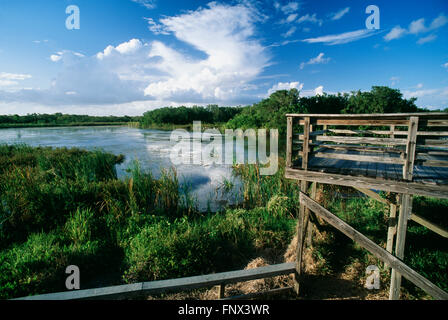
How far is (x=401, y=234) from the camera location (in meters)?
3.68

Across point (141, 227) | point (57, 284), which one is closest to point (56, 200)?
point (141, 227)

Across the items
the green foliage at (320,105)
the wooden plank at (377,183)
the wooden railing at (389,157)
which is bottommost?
the wooden plank at (377,183)

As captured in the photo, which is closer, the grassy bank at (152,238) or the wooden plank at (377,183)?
the wooden plank at (377,183)

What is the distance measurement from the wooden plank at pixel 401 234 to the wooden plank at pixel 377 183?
0.22m

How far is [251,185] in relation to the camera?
10.2 metres

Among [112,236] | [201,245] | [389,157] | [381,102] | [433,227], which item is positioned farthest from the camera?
[381,102]

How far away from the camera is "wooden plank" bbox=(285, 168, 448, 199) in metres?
3.23

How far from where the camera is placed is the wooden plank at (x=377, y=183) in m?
3.23

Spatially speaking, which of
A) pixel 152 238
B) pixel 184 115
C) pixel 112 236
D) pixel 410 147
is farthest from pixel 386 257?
pixel 184 115

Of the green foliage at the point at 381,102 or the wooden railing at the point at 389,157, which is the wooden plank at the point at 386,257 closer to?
the wooden railing at the point at 389,157

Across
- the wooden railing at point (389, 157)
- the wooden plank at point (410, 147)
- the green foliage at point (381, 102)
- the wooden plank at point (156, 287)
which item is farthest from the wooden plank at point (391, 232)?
the green foliage at point (381, 102)

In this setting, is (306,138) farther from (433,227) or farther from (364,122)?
(433,227)

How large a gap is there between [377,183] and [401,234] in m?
0.95
